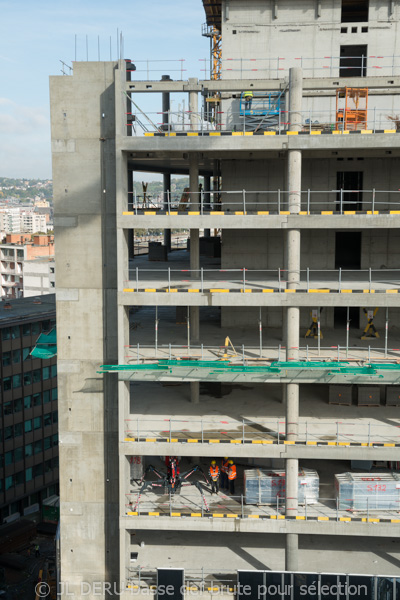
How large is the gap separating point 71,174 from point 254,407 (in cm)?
1186

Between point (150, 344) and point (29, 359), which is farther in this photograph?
point (29, 359)

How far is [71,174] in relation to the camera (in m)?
23.0

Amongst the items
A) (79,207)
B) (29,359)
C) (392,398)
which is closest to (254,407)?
(392,398)

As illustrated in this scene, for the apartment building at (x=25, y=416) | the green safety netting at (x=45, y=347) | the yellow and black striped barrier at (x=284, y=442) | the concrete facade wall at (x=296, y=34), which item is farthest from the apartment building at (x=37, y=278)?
the yellow and black striped barrier at (x=284, y=442)

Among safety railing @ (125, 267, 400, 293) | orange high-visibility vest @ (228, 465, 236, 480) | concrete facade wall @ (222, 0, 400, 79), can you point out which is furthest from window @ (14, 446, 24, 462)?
concrete facade wall @ (222, 0, 400, 79)

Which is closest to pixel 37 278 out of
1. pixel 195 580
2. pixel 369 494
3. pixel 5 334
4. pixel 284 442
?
pixel 5 334

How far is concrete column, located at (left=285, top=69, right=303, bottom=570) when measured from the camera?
21750 millimetres

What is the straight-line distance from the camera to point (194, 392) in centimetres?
Result: 2595

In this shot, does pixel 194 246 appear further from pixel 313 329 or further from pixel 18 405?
A: pixel 18 405

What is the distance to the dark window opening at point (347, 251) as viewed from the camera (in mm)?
27891

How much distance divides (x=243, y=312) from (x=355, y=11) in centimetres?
1470

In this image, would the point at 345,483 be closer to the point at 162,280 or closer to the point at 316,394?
the point at 316,394

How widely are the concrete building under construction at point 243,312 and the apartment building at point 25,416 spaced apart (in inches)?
1240

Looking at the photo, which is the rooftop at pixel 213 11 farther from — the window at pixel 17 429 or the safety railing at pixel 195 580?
the window at pixel 17 429
